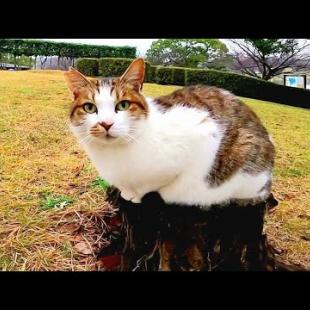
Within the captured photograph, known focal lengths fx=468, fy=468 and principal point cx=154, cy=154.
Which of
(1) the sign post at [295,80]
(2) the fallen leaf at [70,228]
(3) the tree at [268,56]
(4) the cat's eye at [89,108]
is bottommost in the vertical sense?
(2) the fallen leaf at [70,228]

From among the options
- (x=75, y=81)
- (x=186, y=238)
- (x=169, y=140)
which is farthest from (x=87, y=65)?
(x=186, y=238)

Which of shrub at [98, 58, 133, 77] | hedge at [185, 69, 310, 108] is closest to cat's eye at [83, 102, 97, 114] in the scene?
shrub at [98, 58, 133, 77]

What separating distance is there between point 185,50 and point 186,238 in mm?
877

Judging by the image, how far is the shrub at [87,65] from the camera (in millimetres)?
2193

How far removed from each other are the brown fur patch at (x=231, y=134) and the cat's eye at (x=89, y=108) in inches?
10.2

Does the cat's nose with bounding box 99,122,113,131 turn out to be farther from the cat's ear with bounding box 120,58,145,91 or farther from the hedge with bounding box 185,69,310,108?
the hedge with bounding box 185,69,310,108

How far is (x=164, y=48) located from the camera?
2.20m

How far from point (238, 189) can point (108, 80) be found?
689mm

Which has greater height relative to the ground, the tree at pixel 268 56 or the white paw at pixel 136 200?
the tree at pixel 268 56

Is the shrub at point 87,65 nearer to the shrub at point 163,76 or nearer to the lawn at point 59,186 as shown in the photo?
the lawn at point 59,186

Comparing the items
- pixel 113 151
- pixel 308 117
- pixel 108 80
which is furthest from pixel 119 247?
pixel 308 117

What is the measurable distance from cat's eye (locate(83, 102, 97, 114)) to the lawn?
0.32m

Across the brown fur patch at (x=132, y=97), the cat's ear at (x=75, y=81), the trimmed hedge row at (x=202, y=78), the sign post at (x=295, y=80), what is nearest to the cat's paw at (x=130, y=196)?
the brown fur patch at (x=132, y=97)
